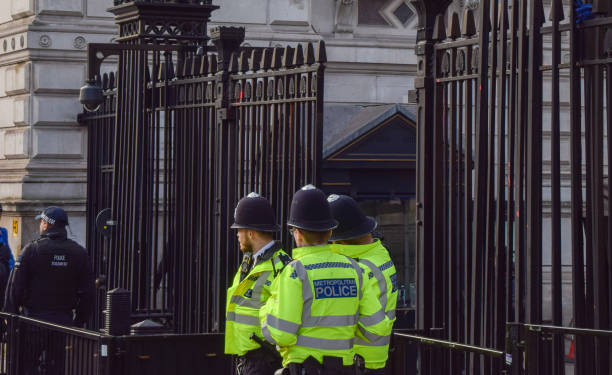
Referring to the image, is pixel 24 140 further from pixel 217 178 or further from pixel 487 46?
pixel 487 46

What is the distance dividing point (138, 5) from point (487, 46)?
511 cm

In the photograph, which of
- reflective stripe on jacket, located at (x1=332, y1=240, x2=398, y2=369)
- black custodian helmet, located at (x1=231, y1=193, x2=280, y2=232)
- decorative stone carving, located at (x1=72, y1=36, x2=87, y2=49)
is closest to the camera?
reflective stripe on jacket, located at (x1=332, y1=240, x2=398, y2=369)

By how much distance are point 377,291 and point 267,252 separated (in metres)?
0.63

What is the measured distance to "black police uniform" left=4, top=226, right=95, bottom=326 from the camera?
1053 cm

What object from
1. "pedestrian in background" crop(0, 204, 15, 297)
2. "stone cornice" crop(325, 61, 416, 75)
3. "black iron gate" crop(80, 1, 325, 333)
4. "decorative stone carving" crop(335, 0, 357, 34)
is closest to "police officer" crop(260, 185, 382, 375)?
"black iron gate" crop(80, 1, 325, 333)

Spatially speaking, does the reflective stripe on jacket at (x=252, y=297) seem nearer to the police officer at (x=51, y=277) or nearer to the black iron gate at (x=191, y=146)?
the black iron gate at (x=191, y=146)

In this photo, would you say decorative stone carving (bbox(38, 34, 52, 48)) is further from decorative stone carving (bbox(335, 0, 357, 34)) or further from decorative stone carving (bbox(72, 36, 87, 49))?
decorative stone carving (bbox(335, 0, 357, 34))

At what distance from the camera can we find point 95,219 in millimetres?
13531

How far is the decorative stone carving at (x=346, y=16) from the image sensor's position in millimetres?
19281

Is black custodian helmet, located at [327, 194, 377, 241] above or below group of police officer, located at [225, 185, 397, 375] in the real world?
above

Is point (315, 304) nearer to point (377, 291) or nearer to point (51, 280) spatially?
point (377, 291)

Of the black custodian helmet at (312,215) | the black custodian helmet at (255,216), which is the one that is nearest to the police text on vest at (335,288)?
the black custodian helmet at (312,215)

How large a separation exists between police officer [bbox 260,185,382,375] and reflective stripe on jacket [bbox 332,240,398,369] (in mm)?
83

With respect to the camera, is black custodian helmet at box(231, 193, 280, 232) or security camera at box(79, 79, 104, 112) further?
security camera at box(79, 79, 104, 112)
